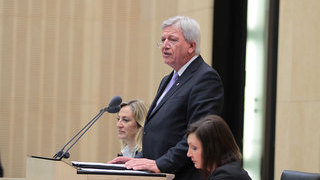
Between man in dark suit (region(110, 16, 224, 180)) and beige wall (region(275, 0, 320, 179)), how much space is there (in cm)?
234

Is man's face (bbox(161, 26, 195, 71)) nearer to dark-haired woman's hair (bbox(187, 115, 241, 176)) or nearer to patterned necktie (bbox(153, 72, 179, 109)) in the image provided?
patterned necktie (bbox(153, 72, 179, 109))

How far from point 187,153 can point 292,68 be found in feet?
9.57

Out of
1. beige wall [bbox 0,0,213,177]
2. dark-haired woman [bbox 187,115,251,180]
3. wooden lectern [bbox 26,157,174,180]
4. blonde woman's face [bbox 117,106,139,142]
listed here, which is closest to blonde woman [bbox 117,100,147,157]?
blonde woman's face [bbox 117,106,139,142]

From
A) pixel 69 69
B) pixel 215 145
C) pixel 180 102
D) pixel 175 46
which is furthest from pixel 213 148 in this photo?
pixel 69 69

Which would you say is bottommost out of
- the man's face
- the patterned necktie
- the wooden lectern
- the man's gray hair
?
the wooden lectern

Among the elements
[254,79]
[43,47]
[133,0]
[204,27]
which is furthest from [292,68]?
[43,47]

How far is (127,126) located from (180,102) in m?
1.50

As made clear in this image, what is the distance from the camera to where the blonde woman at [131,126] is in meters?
4.59

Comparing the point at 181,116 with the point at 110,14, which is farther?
the point at 110,14

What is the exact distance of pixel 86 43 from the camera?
23.4ft

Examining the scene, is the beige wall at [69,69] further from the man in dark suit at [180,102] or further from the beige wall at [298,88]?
the man in dark suit at [180,102]

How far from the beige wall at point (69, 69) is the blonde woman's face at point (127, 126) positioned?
233 centimetres

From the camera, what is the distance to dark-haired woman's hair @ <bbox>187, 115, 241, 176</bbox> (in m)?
2.68

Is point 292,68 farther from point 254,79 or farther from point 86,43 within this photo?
point 86,43
